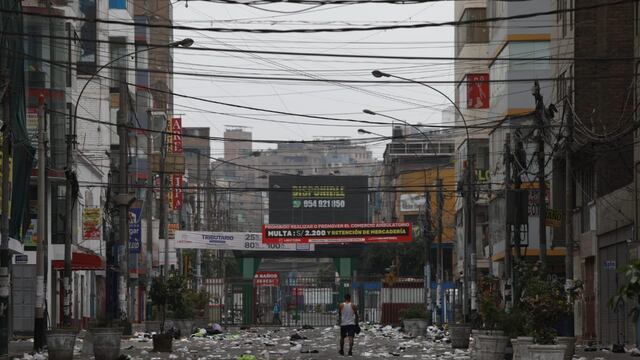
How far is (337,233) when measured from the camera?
81.4 meters

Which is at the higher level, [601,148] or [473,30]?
[473,30]

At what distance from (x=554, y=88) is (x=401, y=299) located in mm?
23729

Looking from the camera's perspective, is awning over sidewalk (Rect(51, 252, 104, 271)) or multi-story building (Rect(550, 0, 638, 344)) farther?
awning over sidewalk (Rect(51, 252, 104, 271))

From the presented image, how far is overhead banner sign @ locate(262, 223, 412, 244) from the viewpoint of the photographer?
8081 cm

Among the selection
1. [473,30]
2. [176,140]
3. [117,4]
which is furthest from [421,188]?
[117,4]

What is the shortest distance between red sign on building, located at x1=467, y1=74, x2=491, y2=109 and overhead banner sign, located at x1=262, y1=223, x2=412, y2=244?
8677 mm

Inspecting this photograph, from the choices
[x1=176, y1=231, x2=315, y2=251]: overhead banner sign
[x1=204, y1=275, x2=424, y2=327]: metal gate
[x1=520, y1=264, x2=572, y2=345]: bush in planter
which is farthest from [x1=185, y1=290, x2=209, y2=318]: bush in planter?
[x1=520, y1=264, x2=572, y2=345]: bush in planter

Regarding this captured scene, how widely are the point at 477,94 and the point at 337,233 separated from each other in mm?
11757

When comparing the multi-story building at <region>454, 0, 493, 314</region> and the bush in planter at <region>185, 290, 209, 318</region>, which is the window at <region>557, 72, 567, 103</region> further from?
the multi-story building at <region>454, 0, 493, 314</region>

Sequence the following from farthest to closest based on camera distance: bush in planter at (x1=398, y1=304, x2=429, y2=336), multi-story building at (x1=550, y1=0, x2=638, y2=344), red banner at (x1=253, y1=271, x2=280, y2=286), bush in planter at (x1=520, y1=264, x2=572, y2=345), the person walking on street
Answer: red banner at (x1=253, y1=271, x2=280, y2=286) < bush in planter at (x1=398, y1=304, x2=429, y2=336) < multi-story building at (x1=550, y1=0, x2=638, y2=344) < the person walking on street < bush in planter at (x1=520, y1=264, x2=572, y2=345)

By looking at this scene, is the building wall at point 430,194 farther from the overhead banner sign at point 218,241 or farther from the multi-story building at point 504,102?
the overhead banner sign at point 218,241

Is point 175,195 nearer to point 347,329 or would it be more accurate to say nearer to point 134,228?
point 134,228

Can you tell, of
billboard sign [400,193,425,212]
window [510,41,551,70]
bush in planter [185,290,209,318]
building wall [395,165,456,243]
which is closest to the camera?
bush in planter [185,290,209,318]

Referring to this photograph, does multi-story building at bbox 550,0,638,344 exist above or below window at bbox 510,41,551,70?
below
